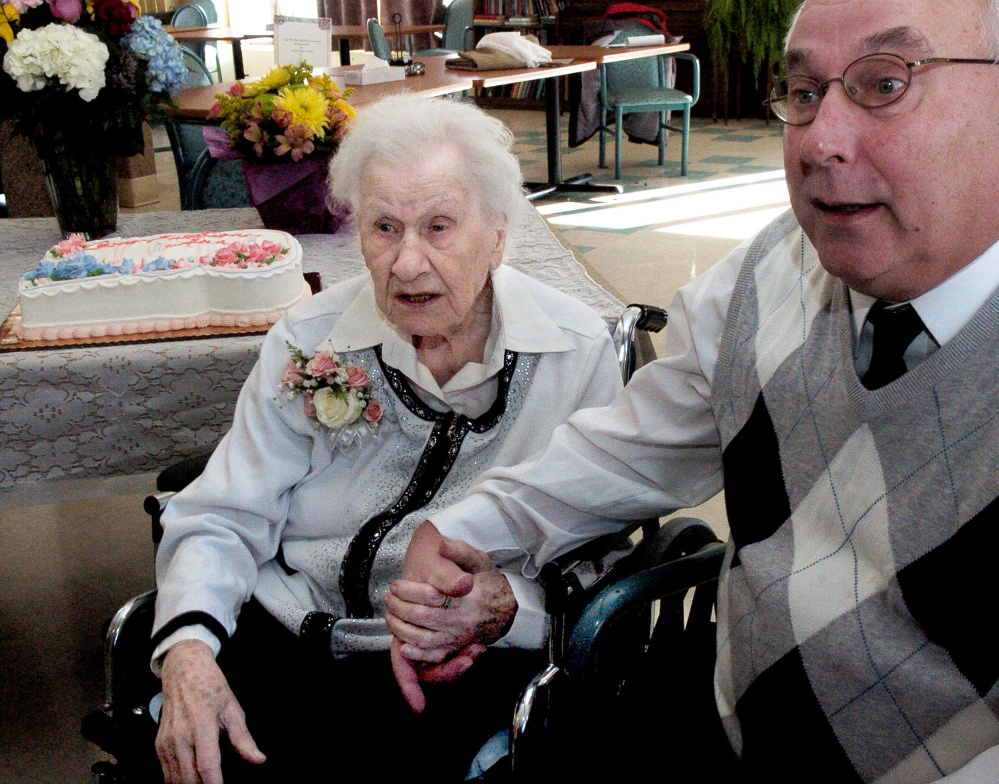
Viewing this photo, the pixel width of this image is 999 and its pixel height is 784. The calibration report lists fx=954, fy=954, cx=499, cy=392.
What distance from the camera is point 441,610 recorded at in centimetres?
125

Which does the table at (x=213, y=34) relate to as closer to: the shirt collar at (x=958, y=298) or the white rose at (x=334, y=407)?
the white rose at (x=334, y=407)

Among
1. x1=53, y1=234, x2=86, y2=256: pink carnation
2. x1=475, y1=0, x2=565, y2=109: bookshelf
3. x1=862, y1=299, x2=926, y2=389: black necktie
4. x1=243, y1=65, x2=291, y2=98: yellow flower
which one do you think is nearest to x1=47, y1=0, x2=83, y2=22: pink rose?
x1=243, y1=65, x2=291, y2=98: yellow flower

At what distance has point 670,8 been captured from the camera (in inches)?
357

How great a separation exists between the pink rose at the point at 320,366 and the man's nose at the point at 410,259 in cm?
17

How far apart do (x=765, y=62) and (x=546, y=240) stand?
7.07 metres

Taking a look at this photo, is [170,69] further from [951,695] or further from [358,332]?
[951,695]

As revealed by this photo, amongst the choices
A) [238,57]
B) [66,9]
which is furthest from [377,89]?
[238,57]

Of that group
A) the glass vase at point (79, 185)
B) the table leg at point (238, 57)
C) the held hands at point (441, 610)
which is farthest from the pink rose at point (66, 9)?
the table leg at point (238, 57)

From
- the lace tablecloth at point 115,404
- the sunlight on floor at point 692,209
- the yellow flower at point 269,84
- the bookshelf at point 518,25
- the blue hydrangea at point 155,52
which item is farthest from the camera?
the bookshelf at point 518,25

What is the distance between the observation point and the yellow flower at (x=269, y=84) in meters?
2.25

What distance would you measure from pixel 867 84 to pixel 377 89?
344 centimetres

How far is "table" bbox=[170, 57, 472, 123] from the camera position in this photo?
3367 mm

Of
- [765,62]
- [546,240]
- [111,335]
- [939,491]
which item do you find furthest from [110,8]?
[765,62]

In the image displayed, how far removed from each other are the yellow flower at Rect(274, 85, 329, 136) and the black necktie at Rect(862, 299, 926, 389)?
154 cm
